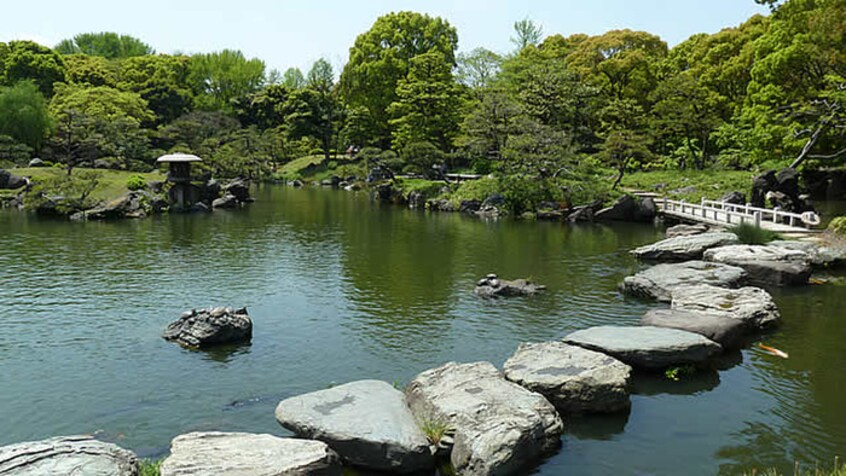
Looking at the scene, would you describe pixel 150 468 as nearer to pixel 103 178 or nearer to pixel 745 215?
pixel 745 215

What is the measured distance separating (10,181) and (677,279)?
39827 millimetres

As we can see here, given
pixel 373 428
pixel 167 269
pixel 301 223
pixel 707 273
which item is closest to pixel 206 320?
pixel 373 428

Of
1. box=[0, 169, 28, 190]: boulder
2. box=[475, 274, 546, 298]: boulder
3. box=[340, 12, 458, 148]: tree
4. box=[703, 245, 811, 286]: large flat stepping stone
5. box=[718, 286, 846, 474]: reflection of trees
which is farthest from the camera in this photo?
box=[340, 12, 458, 148]: tree

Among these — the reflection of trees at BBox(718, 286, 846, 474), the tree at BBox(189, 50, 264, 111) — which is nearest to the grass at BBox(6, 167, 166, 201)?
the reflection of trees at BBox(718, 286, 846, 474)

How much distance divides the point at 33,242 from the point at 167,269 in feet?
27.2

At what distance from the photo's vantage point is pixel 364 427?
802cm

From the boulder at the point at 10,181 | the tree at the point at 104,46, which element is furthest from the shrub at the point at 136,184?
the tree at the point at 104,46

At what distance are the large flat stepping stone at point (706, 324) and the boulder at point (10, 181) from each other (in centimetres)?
3972

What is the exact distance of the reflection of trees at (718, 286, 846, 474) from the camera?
27.2 ft

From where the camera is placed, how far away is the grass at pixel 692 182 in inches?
1437

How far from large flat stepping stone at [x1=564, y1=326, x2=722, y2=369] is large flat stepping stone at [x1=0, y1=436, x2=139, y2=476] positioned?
7664 mm

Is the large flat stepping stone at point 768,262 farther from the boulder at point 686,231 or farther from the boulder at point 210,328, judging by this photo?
the boulder at point 210,328

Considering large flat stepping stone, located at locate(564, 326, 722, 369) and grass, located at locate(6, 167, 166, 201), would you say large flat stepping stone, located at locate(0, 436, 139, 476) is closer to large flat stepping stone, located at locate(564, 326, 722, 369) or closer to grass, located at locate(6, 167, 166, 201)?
large flat stepping stone, located at locate(564, 326, 722, 369)

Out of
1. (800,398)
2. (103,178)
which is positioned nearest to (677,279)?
(800,398)
